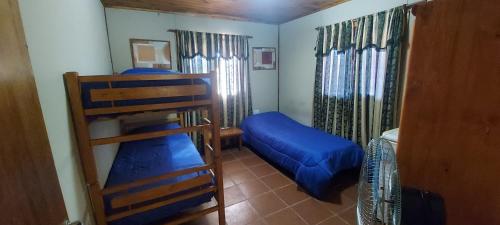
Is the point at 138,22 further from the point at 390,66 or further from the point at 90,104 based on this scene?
the point at 390,66

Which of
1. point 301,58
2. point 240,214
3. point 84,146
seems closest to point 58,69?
point 84,146

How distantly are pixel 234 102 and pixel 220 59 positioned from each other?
81 cm

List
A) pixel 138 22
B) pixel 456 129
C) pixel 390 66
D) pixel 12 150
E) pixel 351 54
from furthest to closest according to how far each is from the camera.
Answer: pixel 138 22 → pixel 351 54 → pixel 390 66 → pixel 456 129 → pixel 12 150

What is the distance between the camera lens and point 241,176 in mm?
2863

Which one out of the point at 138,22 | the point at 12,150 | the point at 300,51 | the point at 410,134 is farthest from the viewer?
the point at 300,51

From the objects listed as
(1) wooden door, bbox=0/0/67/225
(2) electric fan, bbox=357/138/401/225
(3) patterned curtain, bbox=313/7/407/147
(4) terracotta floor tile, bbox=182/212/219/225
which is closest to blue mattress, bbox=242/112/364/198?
(3) patterned curtain, bbox=313/7/407/147

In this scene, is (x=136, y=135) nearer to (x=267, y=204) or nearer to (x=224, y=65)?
(x=267, y=204)

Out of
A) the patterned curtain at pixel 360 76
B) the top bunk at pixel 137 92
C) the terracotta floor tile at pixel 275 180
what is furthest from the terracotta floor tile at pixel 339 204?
the top bunk at pixel 137 92

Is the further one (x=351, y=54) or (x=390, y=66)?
(x=351, y=54)

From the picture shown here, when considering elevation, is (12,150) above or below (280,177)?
above

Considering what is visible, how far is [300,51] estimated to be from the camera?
3740 millimetres

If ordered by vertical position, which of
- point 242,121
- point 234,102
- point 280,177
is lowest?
point 280,177

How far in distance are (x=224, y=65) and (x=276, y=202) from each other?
2399 mm

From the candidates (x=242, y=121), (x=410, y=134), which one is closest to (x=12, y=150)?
(x=410, y=134)
